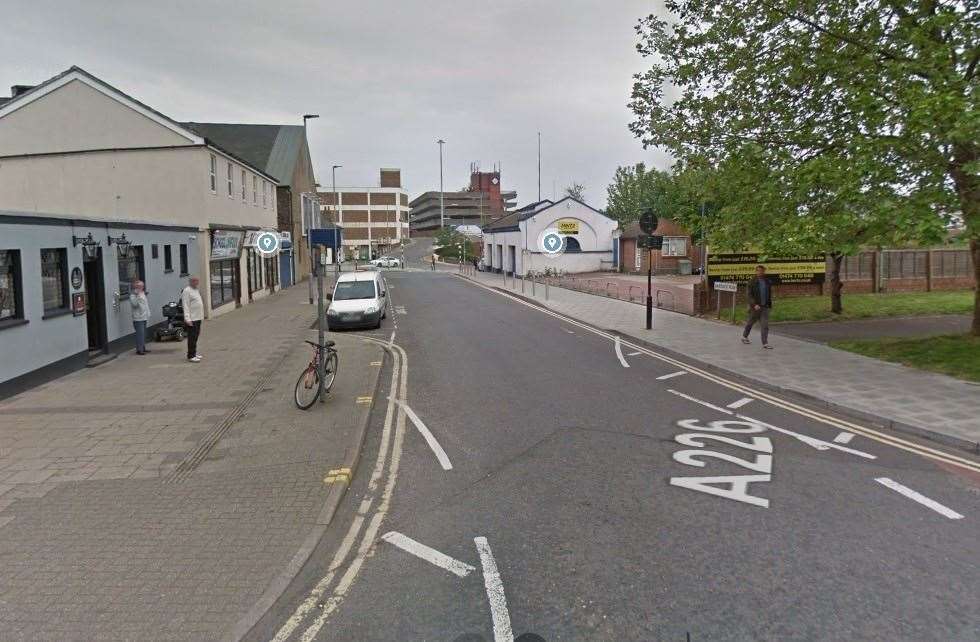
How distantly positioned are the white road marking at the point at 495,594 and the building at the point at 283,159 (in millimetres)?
32934

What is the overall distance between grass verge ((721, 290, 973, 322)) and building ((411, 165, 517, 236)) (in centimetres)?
9990

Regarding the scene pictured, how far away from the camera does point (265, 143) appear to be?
130 ft

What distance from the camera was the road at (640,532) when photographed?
3695 mm

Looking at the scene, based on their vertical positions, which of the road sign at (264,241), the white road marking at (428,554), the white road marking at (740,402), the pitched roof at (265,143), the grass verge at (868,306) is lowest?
the white road marking at (428,554)

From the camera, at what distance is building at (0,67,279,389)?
1084 centimetres

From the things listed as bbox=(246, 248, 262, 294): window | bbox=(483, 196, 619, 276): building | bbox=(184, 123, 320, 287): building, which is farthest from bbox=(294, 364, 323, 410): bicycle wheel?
bbox=(483, 196, 619, 276): building

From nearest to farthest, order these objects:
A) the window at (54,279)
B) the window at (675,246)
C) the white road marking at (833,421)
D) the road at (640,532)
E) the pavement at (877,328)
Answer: the road at (640,532) → the white road marking at (833,421) → the window at (54,279) → the pavement at (877,328) → the window at (675,246)

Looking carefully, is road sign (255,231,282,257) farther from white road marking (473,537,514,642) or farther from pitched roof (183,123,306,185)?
white road marking (473,537,514,642)

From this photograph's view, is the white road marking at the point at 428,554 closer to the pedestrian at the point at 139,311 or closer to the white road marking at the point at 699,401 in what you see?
the white road marking at the point at 699,401

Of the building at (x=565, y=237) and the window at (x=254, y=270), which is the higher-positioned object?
the building at (x=565, y=237)

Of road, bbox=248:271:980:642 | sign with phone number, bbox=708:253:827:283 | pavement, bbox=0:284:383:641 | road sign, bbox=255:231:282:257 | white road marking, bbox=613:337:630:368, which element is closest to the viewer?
road, bbox=248:271:980:642

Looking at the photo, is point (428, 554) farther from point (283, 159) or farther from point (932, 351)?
point (283, 159)

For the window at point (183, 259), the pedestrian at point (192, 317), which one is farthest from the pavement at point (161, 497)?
the window at point (183, 259)

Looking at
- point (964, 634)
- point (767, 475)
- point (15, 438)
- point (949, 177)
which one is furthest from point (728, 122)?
point (15, 438)
